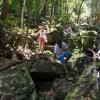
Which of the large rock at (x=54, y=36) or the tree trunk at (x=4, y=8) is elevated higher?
the tree trunk at (x=4, y=8)

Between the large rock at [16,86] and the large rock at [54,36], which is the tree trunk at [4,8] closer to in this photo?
the large rock at [54,36]

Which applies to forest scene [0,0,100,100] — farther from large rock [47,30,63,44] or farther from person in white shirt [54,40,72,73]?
large rock [47,30,63,44]

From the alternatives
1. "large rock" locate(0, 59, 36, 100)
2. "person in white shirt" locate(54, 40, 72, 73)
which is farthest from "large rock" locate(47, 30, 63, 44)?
"large rock" locate(0, 59, 36, 100)

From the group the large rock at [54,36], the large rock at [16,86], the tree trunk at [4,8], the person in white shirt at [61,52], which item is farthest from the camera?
the large rock at [54,36]

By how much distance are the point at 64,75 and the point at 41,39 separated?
5.18 meters

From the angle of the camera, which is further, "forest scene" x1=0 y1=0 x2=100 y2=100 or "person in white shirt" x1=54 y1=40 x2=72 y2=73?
"person in white shirt" x1=54 y1=40 x2=72 y2=73

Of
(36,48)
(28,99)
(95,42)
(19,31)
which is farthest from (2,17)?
(28,99)

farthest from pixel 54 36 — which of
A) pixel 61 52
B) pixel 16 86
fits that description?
pixel 16 86

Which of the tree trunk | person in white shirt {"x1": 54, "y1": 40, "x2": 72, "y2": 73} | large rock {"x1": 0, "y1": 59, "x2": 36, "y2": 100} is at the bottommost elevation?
large rock {"x1": 0, "y1": 59, "x2": 36, "y2": 100}

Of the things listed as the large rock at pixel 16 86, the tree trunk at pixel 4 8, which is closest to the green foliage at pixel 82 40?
the tree trunk at pixel 4 8

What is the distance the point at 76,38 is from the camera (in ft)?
65.4

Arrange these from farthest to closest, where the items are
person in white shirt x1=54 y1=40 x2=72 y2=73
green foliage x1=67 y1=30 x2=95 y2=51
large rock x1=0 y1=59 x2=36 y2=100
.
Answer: green foliage x1=67 y1=30 x2=95 y2=51 → person in white shirt x1=54 y1=40 x2=72 y2=73 → large rock x1=0 y1=59 x2=36 y2=100

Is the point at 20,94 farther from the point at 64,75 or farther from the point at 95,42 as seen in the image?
the point at 95,42

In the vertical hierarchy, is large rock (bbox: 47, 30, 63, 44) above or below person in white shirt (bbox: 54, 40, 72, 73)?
below
